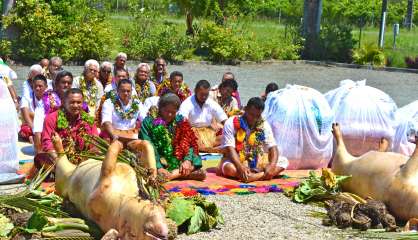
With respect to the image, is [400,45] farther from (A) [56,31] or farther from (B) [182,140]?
(B) [182,140]

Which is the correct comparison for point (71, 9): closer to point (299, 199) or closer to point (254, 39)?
point (254, 39)

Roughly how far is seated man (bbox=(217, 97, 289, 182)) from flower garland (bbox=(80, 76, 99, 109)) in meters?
2.76

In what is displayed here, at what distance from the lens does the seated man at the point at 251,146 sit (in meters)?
8.92

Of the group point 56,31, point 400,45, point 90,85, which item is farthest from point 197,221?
point 400,45

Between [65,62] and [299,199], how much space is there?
17.6m

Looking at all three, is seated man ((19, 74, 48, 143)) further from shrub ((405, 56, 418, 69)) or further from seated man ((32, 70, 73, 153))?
shrub ((405, 56, 418, 69))

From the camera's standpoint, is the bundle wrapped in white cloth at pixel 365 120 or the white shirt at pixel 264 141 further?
the bundle wrapped in white cloth at pixel 365 120

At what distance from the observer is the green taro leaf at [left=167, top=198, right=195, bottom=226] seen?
6.40 m

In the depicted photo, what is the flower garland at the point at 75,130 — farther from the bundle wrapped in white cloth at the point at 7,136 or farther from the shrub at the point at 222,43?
the shrub at the point at 222,43

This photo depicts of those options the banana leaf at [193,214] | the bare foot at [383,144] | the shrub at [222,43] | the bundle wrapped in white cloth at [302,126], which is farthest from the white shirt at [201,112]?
the shrub at [222,43]

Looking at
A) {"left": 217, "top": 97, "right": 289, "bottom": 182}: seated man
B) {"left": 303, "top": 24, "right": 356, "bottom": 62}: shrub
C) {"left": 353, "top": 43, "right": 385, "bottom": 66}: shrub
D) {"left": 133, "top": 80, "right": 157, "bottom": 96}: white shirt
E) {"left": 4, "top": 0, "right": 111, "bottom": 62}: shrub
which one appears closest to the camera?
{"left": 217, "top": 97, "right": 289, "bottom": 182}: seated man

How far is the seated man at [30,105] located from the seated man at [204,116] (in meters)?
1.89

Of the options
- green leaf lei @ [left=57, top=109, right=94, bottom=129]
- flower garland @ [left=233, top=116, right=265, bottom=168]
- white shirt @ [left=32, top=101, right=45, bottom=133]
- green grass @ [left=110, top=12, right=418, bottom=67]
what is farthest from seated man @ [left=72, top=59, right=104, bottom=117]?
green grass @ [left=110, top=12, right=418, bottom=67]

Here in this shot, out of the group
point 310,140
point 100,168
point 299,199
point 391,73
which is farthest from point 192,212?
point 391,73
